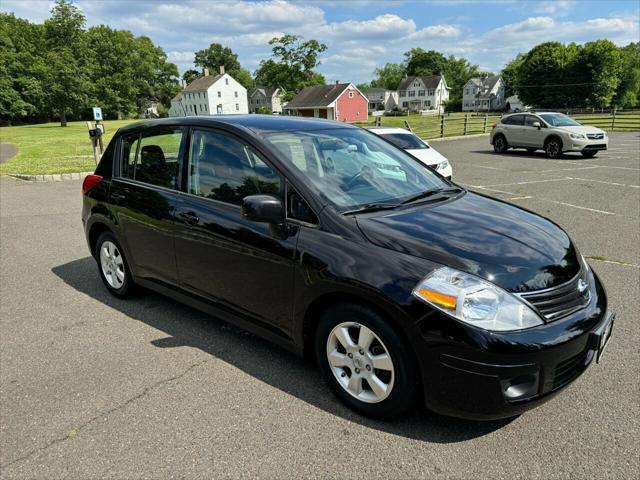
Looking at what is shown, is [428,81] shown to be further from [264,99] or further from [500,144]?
[500,144]

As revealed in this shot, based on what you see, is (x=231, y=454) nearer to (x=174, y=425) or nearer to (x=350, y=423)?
(x=174, y=425)

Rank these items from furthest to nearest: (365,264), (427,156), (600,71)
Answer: (600,71)
(427,156)
(365,264)

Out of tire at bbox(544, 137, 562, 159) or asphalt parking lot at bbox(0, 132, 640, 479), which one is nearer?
asphalt parking lot at bbox(0, 132, 640, 479)

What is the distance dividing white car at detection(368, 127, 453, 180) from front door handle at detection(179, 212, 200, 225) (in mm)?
6345

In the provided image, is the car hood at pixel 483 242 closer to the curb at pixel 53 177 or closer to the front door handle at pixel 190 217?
the front door handle at pixel 190 217

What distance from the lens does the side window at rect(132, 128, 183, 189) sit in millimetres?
3872

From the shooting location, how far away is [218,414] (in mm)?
2875

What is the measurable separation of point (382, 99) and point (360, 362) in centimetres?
13159

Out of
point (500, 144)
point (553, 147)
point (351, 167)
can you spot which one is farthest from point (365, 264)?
point (500, 144)

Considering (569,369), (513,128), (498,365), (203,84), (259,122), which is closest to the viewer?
(498,365)

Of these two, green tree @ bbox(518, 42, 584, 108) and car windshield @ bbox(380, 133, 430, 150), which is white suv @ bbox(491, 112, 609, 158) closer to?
car windshield @ bbox(380, 133, 430, 150)

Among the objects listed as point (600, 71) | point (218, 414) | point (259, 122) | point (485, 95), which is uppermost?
point (600, 71)

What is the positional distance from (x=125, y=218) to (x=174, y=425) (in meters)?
2.19

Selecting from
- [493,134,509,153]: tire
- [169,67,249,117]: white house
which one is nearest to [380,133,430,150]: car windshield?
[493,134,509,153]: tire
